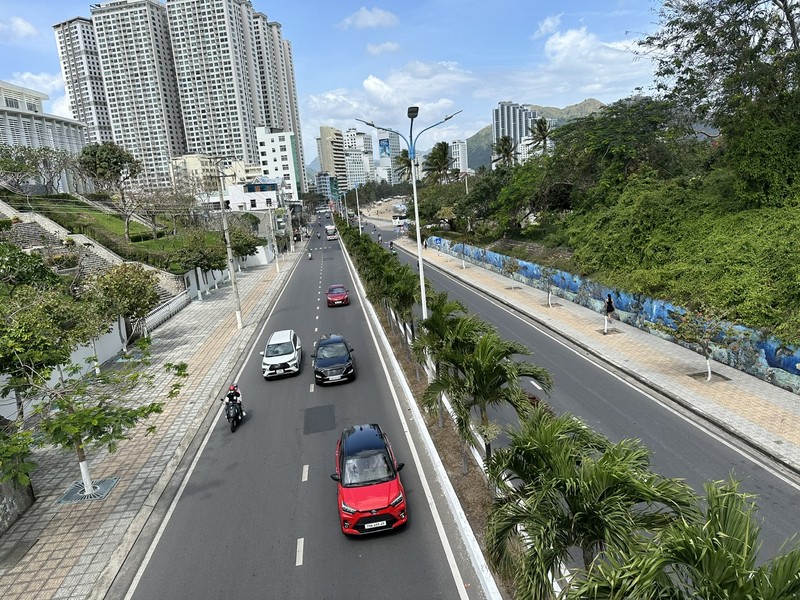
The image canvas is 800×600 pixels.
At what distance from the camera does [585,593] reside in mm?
4309

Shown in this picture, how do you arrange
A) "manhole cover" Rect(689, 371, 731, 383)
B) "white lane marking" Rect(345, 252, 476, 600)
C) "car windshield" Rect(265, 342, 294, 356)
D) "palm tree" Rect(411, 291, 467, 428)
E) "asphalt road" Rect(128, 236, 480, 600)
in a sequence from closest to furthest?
A: "white lane marking" Rect(345, 252, 476, 600) → "asphalt road" Rect(128, 236, 480, 600) → "palm tree" Rect(411, 291, 467, 428) → "manhole cover" Rect(689, 371, 731, 383) → "car windshield" Rect(265, 342, 294, 356)

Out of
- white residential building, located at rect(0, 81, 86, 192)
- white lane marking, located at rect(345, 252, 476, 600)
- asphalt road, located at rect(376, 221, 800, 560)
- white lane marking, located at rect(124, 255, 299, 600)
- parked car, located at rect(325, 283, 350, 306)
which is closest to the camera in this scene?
white lane marking, located at rect(345, 252, 476, 600)

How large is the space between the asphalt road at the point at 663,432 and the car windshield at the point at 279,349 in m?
9.15

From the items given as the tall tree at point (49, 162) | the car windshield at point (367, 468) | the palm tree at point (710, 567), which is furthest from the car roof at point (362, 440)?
the tall tree at point (49, 162)

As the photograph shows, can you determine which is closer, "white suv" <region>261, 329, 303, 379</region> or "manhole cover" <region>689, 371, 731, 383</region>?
"manhole cover" <region>689, 371, 731, 383</region>

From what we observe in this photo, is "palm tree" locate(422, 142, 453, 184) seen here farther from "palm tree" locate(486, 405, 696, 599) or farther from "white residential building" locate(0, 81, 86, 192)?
"palm tree" locate(486, 405, 696, 599)

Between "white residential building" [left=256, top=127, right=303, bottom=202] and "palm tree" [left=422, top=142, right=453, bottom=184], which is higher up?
"white residential building" [left=256, top=127, right=303, bottom=202]

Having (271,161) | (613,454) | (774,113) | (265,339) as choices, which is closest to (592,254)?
(774,113)

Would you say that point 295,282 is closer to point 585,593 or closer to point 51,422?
→ point 51,422

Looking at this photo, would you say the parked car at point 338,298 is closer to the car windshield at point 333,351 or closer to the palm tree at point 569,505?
the car windshield at point 333,351

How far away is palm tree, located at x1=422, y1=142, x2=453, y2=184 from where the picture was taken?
8329 cm

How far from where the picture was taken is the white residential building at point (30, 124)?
3297 inches

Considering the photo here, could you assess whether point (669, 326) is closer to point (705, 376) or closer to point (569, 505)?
point (705, 376)

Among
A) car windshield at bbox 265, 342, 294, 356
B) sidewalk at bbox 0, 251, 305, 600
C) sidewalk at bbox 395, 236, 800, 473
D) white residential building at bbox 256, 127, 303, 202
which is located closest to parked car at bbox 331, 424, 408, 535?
sidewalk at bbox 0, 251, 305, 600
